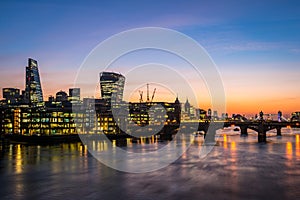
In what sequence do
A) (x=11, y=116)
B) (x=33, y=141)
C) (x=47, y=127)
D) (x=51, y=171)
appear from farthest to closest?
(x=11, y=116) < (x=47, y=127) < (x=33, y=141) < (x=51, y=171)

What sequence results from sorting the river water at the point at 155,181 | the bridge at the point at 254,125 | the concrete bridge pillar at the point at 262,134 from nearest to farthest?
the river water at the point at 155,181 < the concrete bridge pillar at the point at 262,134 < the bridge at the point at 254,125

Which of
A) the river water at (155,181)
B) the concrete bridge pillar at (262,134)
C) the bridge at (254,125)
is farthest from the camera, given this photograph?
the bridge at (254,125)

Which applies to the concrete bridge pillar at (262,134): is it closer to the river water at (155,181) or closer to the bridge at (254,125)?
the bridge at (254,125)

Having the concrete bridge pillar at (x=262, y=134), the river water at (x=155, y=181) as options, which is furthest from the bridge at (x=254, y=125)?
the river water at (x=155, y=181)

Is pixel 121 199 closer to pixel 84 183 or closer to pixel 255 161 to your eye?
pixel 84 183

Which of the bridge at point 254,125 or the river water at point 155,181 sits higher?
the bridge at point 254,125

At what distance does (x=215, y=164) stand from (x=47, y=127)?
305 ft

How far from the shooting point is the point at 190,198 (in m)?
30.3

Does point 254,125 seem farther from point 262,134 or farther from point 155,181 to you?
point 155,181

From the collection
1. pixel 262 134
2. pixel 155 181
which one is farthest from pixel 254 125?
pixel 155 181

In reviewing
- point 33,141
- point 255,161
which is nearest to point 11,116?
point 33,141

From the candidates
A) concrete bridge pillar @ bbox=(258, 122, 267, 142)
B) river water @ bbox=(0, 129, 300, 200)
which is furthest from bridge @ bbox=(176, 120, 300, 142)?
river water @ bbox=(0, 129, 300, 200)

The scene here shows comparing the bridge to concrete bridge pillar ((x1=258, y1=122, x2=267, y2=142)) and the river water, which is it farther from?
the river water

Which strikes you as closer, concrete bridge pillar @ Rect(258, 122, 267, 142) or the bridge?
concrete bridge pillar @ Rect(258, 122, 267, 142)
